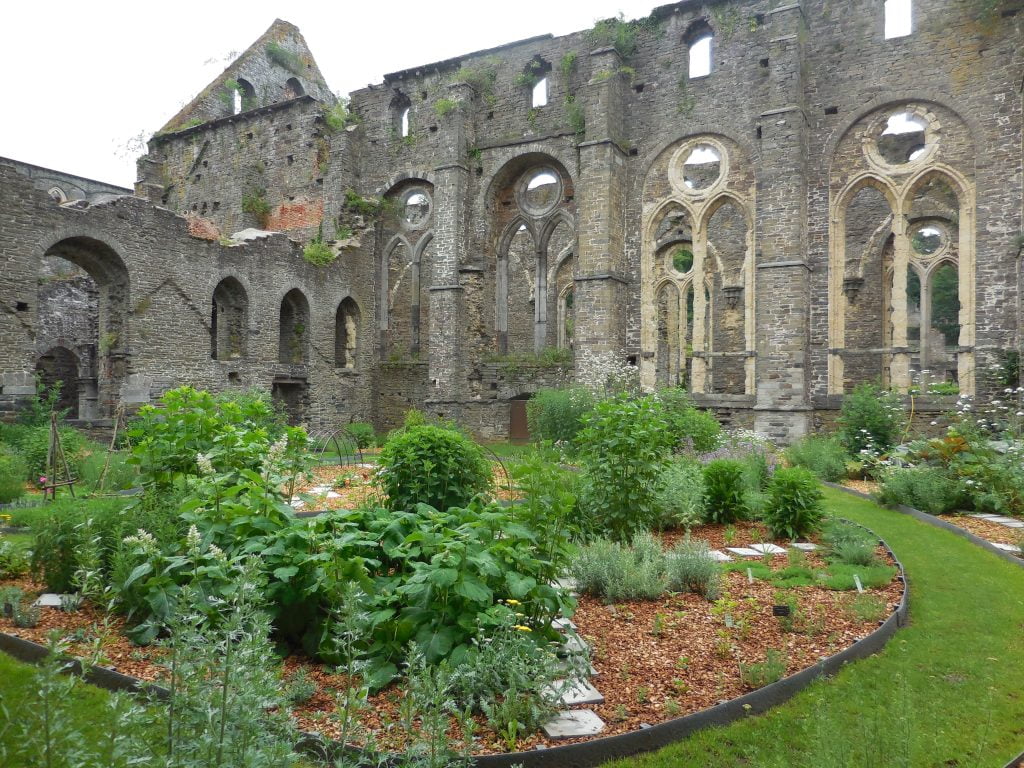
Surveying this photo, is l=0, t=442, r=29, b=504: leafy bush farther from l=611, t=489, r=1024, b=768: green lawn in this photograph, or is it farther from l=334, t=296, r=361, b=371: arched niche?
l=334, t=296, r=361, b=371: arched niche

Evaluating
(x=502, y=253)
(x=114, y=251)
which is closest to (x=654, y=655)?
(x=114, y=251)

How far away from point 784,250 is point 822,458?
601 cm

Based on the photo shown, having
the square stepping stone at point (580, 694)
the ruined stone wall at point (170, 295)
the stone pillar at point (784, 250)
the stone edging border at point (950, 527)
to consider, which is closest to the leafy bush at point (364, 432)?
the ruined stone wall at point (170, 295)

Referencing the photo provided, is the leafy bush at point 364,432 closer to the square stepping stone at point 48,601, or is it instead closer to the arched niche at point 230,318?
the arched niche at point 230,318

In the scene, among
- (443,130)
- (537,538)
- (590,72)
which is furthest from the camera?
(443,130)

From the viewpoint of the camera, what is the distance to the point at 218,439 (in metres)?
5.35

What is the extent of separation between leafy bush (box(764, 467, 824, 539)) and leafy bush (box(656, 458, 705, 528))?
0.75 metres

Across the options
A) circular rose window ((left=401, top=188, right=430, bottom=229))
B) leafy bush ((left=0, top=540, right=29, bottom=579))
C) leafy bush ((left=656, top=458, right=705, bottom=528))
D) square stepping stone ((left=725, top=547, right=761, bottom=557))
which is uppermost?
circular rose window ((left=401, top=188, right=430, bottom=229))

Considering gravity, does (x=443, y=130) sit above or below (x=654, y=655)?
above

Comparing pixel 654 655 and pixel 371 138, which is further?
pixel 371 138

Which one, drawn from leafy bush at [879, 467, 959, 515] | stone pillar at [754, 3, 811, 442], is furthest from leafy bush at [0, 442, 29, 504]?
stone pillar at [754, 3, 811, 442]

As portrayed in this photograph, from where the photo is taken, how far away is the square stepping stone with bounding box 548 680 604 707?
3.46 m

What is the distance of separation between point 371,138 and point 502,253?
5.65 metres

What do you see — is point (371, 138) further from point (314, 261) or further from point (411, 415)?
point (411, 415)
